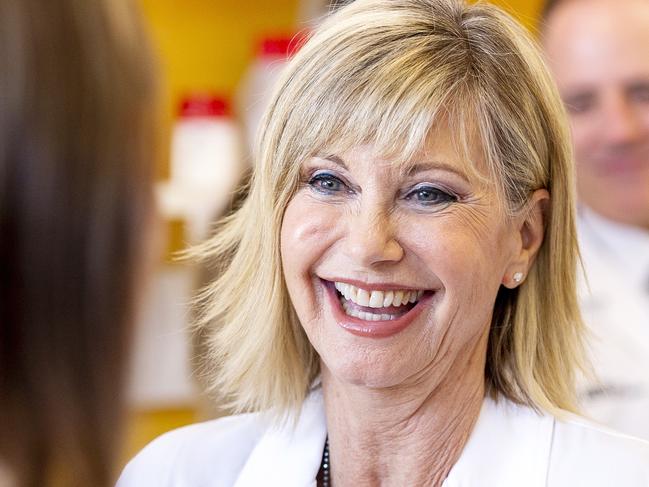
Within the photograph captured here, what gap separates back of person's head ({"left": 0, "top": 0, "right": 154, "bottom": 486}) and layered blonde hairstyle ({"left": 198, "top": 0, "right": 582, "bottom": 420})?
1.72 feet

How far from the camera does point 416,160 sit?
1283mm

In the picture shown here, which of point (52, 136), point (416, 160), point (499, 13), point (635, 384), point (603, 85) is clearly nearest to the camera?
point (52, 136)

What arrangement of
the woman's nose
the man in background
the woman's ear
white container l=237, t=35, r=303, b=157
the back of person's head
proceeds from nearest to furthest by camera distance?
the back of person's head
the woman's nose
the woman's ear
the man in background
white container l=237, t=35, r=303, b=157

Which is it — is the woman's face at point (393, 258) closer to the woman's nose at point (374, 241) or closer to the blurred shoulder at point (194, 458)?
the woman's nose at point (374, 241)

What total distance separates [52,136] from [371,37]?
0.64m

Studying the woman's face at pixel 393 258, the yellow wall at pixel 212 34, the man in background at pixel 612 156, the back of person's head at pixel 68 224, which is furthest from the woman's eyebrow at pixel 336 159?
the yellow wall at pixel 212 34

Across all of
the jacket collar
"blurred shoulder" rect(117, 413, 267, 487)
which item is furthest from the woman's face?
"blurred shoulder" rect(117, 413, 267, 487)

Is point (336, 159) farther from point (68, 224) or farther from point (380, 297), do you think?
point (68, 224)

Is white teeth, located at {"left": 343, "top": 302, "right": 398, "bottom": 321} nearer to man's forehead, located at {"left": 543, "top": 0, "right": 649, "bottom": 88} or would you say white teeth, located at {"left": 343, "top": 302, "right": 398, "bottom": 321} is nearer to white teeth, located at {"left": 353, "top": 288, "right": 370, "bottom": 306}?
white teeth, located at {"left": 353, "top": 288, "right": 370, "bottom": 306}

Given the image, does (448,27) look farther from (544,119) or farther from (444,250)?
(444,250)

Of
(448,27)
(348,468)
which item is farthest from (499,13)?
(348,468)

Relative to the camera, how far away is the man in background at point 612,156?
2064 mm

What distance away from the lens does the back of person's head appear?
2.49ft

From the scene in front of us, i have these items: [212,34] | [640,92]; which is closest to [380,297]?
[640,92]
